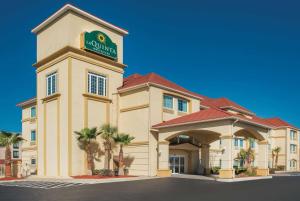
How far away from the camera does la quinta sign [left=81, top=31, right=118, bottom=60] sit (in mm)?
31375

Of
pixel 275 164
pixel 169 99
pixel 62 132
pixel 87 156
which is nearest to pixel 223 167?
pixel 169 99

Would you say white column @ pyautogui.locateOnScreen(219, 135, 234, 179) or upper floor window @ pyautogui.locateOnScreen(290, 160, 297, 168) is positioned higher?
white column @ pyautogui.locateOnScreen(219, 135, 234, 179)

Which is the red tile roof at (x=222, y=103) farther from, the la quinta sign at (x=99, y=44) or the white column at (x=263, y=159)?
the la quinta sign at (x=99, y=44)

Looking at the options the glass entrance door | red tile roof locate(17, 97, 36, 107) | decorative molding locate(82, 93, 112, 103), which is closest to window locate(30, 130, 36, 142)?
red tile roof locate(17, 97, 36, 107)

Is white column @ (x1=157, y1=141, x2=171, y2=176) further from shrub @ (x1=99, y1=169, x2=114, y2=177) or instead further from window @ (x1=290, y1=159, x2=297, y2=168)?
window @ (x1=290, y1=159, x2=297, y2=168)

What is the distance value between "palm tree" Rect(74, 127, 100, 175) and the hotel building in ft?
2.05

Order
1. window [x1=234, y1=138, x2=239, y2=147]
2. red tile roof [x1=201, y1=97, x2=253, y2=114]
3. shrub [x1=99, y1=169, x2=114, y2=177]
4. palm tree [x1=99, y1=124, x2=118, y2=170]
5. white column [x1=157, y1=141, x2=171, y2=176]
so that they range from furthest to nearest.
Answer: window [x1=234, y1=138, x2=239, y2=147], red tile roof [x1=201, y1=97, x2=253, y2=114], white column [x1=157, y1=141, x2=171, y2=176], palm tree [x1=99, y1=124, x2=118, y2=170], shrub [x1=99, y1=169, x2=114, y2=177]

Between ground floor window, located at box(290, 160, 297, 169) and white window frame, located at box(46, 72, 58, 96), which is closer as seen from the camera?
white window frame, located at box(46, 72, 58, 96)

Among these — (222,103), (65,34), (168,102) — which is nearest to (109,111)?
(168,102)

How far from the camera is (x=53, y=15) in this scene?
32000mm

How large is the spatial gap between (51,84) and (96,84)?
4717 millimetres

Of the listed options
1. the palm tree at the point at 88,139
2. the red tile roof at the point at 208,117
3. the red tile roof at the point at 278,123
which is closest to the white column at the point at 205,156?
the red tile roof at the point at 208,117

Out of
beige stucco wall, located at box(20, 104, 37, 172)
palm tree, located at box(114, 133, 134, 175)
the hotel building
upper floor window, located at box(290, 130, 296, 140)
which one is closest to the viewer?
the hotel building

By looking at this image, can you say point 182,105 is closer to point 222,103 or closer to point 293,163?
point 222,103
